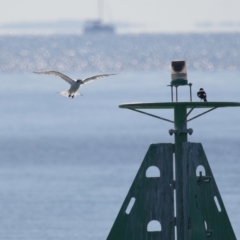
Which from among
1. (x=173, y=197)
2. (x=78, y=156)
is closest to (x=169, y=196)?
(x=173, y=197)

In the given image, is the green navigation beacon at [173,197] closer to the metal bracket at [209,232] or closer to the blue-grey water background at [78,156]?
the metal bracket at [209,232]

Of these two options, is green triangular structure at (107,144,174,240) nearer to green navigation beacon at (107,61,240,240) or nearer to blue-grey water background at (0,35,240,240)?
green navigation beacon at (107,61,240,240)

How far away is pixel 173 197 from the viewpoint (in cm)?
807

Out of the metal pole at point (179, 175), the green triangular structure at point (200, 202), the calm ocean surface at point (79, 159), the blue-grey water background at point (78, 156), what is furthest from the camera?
the blue-grey water background at point (78, 156)


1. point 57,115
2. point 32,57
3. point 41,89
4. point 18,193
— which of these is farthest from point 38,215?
point 32,57

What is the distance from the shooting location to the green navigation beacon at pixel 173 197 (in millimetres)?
7980

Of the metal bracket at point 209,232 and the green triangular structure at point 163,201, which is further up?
the green triangular structure at point 163,201

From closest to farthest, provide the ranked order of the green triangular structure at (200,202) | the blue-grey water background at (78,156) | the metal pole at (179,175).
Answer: the green triangular structure at (200,202)
the metal pole at (179,175)
the blue-grey water background at (78,156)

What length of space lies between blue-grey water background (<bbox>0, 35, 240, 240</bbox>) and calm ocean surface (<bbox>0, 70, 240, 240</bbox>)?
0.07 feet

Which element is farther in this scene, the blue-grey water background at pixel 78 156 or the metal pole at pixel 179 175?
the blue-grey water background at pixel 78 156

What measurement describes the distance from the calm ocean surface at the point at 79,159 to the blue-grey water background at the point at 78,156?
0.02 m

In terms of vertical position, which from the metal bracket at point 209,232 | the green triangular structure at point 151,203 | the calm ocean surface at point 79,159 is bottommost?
the metal bracket at point 209,232

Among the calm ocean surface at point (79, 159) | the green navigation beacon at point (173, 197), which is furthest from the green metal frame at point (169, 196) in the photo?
the calm ocean surface at point (79, 159)

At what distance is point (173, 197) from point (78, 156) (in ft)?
86.4
